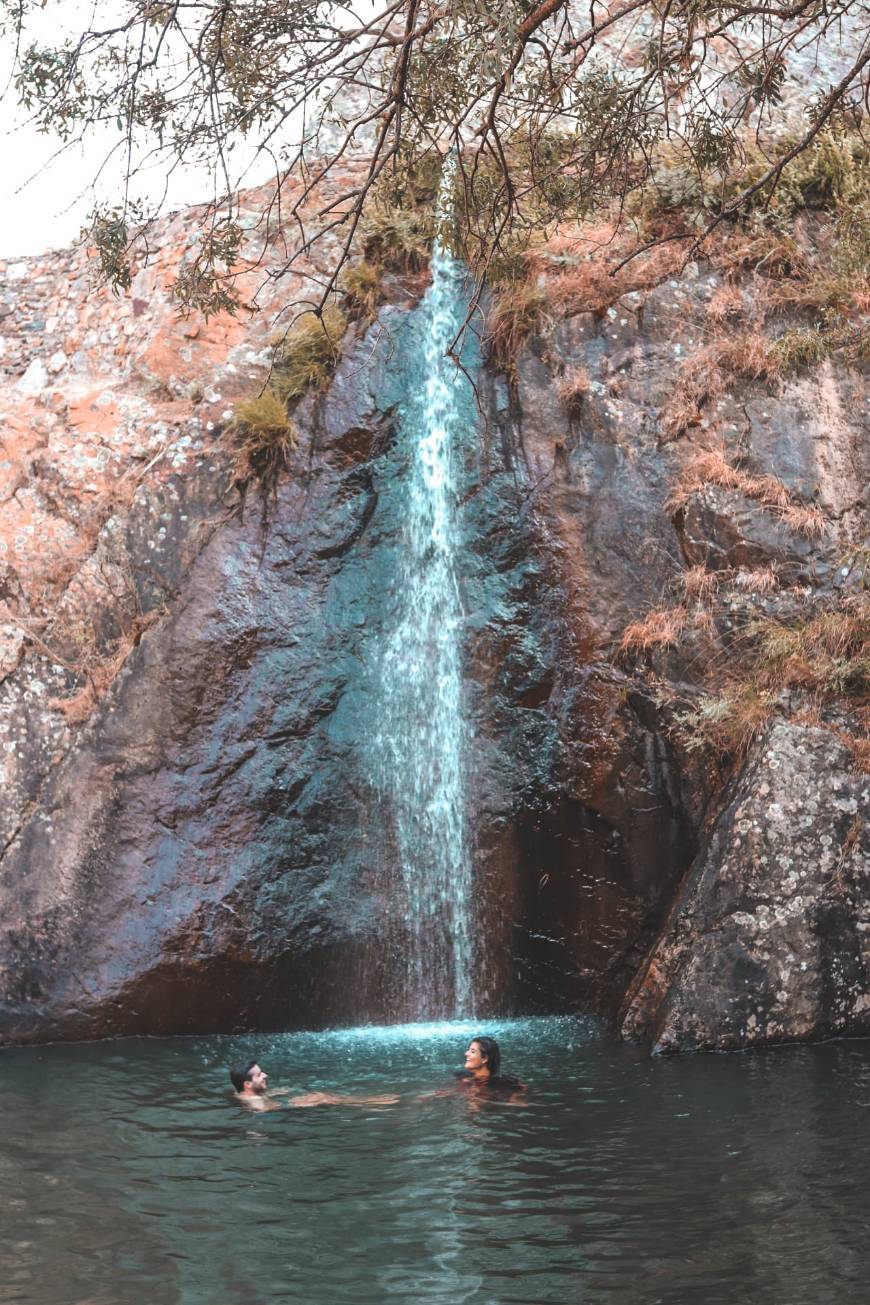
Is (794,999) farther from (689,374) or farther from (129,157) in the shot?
(129,157)

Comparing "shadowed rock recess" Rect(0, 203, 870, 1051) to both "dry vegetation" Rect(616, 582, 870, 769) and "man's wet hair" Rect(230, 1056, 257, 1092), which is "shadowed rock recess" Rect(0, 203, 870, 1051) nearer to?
"dry vegetation" Rect(616, 582, 870, 769)

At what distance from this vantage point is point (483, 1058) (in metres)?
8.97

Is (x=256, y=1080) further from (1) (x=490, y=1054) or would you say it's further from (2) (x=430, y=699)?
(2) (x=430, y=699)

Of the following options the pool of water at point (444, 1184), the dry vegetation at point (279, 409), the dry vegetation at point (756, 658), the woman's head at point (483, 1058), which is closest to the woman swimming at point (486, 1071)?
the woman's head at point (483, 1058)

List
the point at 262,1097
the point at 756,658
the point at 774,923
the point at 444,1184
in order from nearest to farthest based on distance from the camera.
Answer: the point at 444,1184, the point at 262,1097, the point at 774,923, the point at 756,658

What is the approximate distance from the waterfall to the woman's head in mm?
2832

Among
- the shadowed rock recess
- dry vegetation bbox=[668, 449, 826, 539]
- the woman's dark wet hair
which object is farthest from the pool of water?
dry vegetation bbox=[668, 449, 826, 539]

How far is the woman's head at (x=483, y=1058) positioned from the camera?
353 inches

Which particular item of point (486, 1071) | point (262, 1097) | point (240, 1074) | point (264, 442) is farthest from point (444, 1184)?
point (264, 442)

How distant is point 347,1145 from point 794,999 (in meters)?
4.19

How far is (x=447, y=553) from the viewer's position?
13.0 meters

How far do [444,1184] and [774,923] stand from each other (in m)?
4.31

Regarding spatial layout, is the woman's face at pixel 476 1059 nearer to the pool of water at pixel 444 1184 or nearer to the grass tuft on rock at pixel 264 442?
the pool of water at pixel 444 1184

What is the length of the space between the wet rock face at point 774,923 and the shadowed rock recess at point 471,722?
2 centimetres
